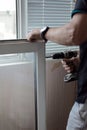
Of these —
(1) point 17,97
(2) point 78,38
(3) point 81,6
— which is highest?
(3) point 81,6

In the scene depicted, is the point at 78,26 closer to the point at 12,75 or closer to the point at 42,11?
the point at 12,75

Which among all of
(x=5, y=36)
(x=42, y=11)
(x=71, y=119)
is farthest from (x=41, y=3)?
(x=71, y=119)

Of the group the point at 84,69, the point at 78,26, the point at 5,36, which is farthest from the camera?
the point at 5,36

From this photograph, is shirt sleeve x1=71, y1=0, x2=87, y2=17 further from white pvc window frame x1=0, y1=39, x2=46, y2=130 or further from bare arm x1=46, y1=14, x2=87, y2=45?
white pvc window frame x1=0, y1=39, x2=46, y2=130

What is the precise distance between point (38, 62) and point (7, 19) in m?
0.44

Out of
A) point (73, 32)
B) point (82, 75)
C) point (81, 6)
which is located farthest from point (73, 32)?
point (82, 75)

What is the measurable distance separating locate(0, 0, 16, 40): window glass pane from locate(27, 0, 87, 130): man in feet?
1.15

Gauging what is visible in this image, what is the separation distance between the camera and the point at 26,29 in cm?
172

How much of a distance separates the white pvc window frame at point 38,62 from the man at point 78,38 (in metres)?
0.05

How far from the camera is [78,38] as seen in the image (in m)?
1.19

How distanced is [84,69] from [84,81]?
0.20ft

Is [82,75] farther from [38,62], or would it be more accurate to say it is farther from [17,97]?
[17,97]

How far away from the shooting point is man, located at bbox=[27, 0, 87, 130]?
45.6 inches

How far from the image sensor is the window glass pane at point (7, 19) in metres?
1.65
